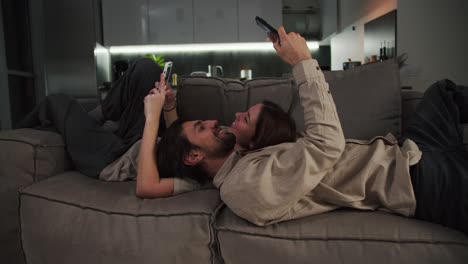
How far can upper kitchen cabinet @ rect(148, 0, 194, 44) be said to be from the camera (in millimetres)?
4723

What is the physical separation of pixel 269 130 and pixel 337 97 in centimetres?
47

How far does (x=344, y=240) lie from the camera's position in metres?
0.94

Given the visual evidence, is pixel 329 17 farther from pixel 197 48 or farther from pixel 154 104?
pixel 154 104

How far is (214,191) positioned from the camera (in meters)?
1.27

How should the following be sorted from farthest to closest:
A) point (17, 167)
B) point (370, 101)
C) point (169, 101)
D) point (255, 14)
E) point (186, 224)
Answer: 1. point (255, 14)
2. point (169, 101)
3. point (370, 101)
4. point (17, 167)
5. point (186, 224)

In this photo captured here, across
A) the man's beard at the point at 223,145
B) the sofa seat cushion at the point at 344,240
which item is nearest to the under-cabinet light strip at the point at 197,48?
the man's beard at the point at 223,145

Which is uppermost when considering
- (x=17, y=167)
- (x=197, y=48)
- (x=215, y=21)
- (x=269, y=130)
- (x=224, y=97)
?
(x=215, y=21)

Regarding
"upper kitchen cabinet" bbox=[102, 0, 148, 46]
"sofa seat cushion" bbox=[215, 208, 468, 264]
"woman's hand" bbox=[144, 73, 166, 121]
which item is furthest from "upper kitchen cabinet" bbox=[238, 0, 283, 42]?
"sofa seat cushion" bbox=[215, 208, 468, 264]

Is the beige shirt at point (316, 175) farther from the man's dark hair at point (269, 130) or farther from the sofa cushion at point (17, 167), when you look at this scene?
the sofa cushion at point (17, 167)

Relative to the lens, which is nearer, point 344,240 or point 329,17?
point 344,240

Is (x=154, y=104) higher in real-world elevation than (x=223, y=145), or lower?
higher

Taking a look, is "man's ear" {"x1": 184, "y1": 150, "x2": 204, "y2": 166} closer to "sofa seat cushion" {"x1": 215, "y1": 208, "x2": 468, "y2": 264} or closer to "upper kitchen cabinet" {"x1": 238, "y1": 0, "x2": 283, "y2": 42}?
"sofa seat cushion" {"x1": 215, "y1": 208, "x2": 468, "y2": 264}

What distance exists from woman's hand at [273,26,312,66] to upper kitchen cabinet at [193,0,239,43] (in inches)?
149

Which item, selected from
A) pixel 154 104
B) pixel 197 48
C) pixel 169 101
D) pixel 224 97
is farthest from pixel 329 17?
pixel 154 104
